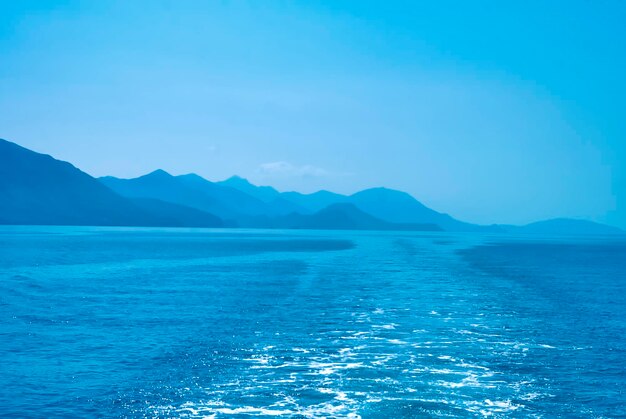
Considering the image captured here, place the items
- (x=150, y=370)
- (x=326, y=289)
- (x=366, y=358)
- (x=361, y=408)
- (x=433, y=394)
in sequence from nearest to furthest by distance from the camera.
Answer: (x=361, y=408) → (x=433, y=394) → (x=150, y=370) → (x=366, y=358) → (x=326, y=289)

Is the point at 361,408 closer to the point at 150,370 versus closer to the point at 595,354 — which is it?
the point at 150,370

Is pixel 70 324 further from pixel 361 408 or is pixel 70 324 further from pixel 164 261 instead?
pixel 164 261

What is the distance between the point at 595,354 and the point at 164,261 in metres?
79.7

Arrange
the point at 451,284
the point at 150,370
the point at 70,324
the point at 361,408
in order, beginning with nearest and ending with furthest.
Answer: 1. the point at 361,408
2. the point at 150,370
3. the point at 70,324
4. the point at 451,284

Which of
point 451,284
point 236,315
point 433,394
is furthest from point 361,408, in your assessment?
point 451,284

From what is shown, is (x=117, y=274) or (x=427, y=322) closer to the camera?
(x=427, y=322)

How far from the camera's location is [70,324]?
123 ft

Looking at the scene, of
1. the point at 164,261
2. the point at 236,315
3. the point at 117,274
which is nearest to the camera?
the point at 236,315

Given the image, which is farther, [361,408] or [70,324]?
[70,324]

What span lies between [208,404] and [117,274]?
184 feet

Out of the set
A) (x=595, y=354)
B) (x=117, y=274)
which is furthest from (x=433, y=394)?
(x=117, y=274)

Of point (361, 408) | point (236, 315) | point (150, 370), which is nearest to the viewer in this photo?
point (361, 408)

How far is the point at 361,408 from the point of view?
21344 mm

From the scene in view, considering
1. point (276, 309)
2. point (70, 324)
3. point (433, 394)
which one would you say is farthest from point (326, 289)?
point (433, 394)
